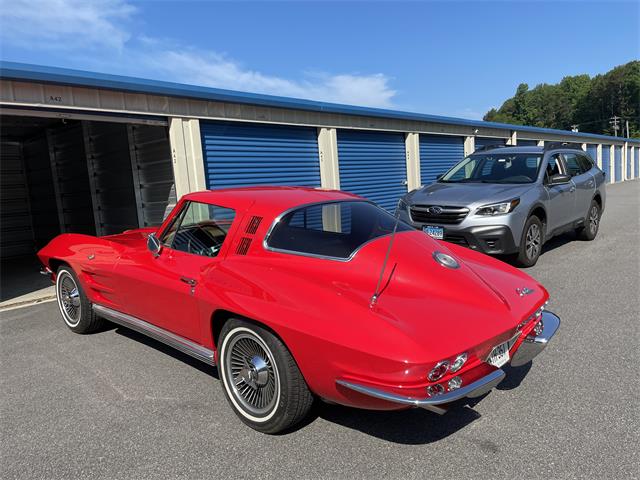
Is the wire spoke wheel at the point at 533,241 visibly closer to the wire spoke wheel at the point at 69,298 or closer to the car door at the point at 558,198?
the car door at the point at 558,198

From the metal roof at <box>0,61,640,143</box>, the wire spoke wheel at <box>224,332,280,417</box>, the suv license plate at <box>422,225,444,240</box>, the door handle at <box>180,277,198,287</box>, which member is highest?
the metal roof at <box>0,61,640,143</box>

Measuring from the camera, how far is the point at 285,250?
290 cm

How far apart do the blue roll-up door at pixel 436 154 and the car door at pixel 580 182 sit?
6323 millimetres

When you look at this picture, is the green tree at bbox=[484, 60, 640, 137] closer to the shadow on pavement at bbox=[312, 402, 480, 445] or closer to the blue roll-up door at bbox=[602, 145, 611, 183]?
the blue roll-up door at bbox=[602, 145, 611, 183]

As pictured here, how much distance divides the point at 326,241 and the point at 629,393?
2.25 meters

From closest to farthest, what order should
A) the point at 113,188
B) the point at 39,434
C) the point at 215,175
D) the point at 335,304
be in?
1. the point at 335,304
2. the point at 39,434
3. the point at 215,175
4. the point at 113,188

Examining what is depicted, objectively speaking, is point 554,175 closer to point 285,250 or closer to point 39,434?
point 285,250

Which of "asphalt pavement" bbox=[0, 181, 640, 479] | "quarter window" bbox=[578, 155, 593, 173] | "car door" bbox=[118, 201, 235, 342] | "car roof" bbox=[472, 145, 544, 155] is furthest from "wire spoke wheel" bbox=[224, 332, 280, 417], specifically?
"quarter window" bbox=[578, 155, 593, 173]

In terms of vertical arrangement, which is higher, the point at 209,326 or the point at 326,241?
the point at 326,241

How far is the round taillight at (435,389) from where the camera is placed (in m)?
2.16

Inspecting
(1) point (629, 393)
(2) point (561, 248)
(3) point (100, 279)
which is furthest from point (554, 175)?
(3) point (100, 279)

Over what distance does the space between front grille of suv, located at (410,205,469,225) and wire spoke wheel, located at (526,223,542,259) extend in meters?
1.11

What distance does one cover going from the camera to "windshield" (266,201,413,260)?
291 centimetres

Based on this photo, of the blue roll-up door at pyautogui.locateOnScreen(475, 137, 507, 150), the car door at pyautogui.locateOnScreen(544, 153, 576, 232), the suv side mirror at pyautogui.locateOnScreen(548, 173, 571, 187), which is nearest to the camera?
the suv side mirror at pyautogui.locateOnScreen(548, 173, 571, 187)
